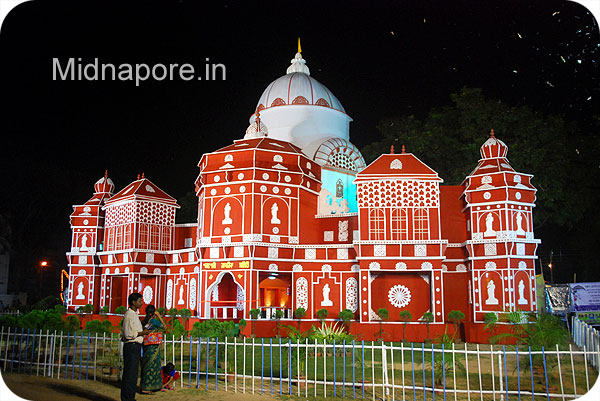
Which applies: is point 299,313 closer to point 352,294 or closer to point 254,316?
point 254,316

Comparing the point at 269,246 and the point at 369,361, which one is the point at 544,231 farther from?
the point at 369,361

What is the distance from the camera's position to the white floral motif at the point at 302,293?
2462cm

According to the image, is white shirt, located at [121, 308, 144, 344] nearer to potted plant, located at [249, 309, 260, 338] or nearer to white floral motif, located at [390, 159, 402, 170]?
potted plant, located at [249, 309, 260, 338]

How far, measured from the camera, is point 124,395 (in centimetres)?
926

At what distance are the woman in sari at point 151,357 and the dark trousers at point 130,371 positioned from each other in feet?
1.49

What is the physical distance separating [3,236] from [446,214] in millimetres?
32895

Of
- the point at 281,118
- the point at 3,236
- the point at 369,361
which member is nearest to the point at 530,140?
the point at 281,118

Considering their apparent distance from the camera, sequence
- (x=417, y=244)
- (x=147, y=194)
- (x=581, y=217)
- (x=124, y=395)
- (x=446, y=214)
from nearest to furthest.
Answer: (x=124, y=395) < (x=417, y=244) < (x=446, y=214) < (x=147, y=194) < (x=581, y=217)

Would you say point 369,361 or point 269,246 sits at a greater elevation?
point 269,246

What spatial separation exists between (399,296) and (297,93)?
611 inches

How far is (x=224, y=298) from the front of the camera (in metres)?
26.8

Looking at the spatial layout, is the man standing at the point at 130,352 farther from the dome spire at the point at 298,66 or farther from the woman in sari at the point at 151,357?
the dome spire at the point at 298,66

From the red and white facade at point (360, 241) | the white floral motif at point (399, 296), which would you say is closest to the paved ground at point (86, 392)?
the red and white facade at point (360, 241)

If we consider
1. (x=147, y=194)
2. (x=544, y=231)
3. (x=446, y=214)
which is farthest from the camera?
(x=544, y=231)
